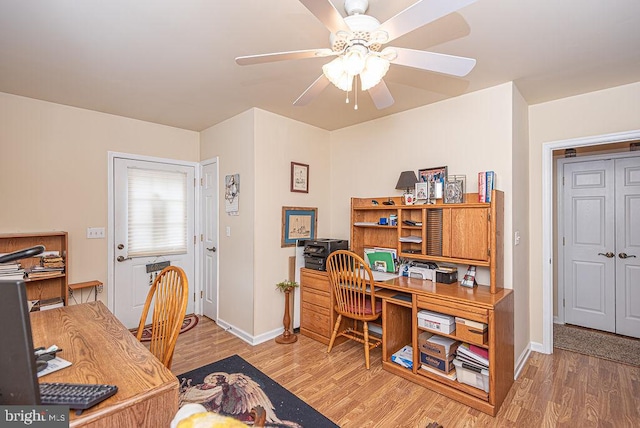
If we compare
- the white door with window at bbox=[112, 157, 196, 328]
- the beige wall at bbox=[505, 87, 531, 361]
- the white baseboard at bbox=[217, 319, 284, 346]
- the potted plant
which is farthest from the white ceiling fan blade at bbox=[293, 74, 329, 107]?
the white door with window at bbox=[112, 157, 196, 328]

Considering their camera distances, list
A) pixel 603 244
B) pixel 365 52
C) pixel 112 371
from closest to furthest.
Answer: pixel 112 371 → pixel 365 52 → pixel 603 244

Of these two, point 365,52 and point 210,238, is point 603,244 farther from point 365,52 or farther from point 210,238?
point 210,238

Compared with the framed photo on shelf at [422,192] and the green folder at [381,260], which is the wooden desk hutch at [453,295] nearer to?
the framed photo on shelf at [422,192]

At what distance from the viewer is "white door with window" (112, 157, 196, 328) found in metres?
3.48

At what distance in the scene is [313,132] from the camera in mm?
3816

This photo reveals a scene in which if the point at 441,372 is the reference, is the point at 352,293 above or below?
above

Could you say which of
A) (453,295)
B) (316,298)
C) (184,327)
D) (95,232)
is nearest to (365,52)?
(453,295)

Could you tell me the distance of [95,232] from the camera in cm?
330

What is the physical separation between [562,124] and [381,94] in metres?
2.14

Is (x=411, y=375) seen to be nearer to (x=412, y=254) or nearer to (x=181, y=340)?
(x=412, y=254)

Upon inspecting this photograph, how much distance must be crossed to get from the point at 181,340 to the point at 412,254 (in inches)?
99.9

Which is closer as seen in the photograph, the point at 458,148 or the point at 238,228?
the point at 458,148

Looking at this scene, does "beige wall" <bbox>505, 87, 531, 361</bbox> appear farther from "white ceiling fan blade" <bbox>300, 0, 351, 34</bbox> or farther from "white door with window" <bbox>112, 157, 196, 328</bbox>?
"white door with window" <bbox>112, 157, 196, 328</bbox>

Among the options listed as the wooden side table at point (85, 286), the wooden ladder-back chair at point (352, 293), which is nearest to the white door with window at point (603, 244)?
the wooden ladder-back chair at point (352, 293)
